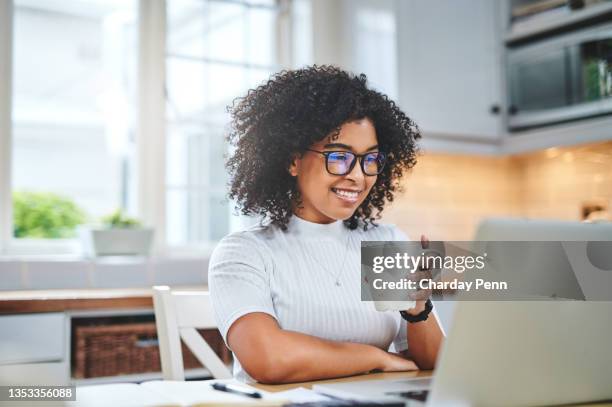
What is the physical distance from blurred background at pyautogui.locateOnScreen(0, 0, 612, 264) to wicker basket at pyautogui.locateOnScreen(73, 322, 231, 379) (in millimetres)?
660

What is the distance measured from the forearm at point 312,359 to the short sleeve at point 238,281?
0.10 metres

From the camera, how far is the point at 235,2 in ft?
10.9

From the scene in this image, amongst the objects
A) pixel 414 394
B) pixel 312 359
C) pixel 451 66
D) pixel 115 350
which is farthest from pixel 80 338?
pixel 451 66

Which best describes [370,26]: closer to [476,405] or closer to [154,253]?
[154,253]

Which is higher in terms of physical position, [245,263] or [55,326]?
[245,263]

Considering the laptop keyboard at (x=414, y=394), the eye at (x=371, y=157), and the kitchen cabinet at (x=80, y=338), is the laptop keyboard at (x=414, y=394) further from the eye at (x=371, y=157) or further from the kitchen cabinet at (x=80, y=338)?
the kitchen cabinet at (x=80, y=338)

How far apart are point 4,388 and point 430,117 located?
235 cm

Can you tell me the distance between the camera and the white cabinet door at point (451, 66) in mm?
3113

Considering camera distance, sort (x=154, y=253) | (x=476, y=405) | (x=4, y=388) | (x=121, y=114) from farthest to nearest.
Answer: (x=121, y=114), (x=154, y=253), (x=4, y=388), (x=476, y=405)

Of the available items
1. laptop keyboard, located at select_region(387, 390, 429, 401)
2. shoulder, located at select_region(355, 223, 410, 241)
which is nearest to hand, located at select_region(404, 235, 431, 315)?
laptop keyboard, located at select_region(387, 390, 429, 401)

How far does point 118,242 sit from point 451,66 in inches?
65.7

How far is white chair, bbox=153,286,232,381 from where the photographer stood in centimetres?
149

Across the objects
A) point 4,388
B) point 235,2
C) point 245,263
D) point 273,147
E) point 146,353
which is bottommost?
point 146,353

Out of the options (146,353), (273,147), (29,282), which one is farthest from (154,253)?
(273,147)
